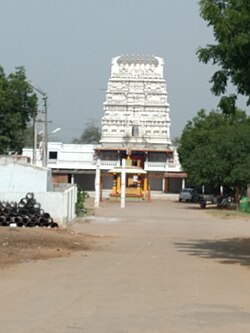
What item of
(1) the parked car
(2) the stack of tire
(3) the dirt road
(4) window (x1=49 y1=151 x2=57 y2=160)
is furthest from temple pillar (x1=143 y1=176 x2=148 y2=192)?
(3) the dirt road

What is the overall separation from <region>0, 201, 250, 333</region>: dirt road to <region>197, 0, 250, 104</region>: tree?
15.7 feet

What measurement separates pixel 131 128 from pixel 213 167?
31.8 meters

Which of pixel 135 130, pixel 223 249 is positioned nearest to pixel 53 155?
pixel 135 130

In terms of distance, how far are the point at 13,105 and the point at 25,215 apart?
3432 cm

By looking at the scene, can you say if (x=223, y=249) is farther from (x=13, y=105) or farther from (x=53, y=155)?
(x=53, y=155)

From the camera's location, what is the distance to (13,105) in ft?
213

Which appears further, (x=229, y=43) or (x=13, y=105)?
(x=13, y=105)

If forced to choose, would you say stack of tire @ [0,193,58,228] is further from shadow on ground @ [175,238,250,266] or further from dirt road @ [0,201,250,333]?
shadow on ground @ [175,238,250,266]

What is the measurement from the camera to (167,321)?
1099 cm

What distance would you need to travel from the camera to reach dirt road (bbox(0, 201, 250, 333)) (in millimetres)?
10742

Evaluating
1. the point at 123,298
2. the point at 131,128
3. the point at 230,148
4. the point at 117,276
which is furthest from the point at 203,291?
the point at 131,128

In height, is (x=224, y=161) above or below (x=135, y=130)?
below

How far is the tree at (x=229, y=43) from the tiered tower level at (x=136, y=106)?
74081mm

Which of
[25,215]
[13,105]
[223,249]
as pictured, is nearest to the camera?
[223,249]
